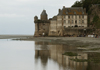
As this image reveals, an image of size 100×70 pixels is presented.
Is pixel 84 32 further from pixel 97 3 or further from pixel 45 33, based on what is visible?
pixel 45 33

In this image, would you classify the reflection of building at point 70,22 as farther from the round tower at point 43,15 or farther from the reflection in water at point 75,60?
the reflection in water at point 75,60

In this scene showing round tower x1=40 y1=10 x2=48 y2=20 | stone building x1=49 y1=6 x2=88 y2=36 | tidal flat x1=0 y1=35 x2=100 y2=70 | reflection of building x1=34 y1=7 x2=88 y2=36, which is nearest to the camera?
tidal flat x1=0 y1=35 x2=100 y2=70

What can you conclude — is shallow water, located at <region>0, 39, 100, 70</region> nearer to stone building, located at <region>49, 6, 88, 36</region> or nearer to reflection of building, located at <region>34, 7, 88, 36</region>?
reflection of building, located at <region>34, 7, 88, 36</region>

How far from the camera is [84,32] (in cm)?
7838

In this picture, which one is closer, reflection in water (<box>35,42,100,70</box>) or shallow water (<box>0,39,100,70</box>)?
reflection in water (<box>35,42,100,70</box>)

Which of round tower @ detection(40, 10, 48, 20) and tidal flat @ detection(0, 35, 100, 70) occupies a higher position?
round tower @ detection(40, 10, 48, 20)

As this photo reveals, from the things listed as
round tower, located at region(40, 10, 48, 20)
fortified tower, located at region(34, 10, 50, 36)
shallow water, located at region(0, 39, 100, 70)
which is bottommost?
shallow water, located at region(0, 39, 100, 70)

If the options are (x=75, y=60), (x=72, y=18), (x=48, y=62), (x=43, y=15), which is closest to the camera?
(x=48, y=62)

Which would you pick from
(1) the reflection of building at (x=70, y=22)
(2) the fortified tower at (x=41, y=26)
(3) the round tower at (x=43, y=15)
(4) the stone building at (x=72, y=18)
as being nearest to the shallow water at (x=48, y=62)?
(1) the reflection of building at (x=70, y=22)

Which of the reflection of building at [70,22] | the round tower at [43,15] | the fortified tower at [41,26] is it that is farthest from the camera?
the round tower at [43,15]

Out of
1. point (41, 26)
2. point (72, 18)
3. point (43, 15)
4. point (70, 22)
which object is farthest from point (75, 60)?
point (43, 15)

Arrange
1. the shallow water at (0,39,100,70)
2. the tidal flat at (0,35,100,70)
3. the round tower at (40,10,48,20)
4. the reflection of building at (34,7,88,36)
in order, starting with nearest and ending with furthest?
the shallow water at (0,39,100,70), the tidal flat at (0,35,100,70), the reflection of building at (34,7,88,36), the round tower at (40,10,48,20)

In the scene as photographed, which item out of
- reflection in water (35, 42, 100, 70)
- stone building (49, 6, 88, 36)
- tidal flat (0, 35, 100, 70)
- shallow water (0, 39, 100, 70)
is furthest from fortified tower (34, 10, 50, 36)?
reflection in water (35, 42, 100, 70)

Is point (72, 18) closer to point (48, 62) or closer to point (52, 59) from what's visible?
point (52, 59)
